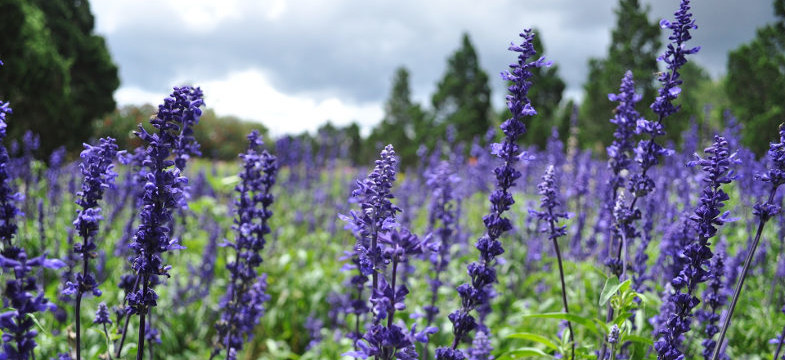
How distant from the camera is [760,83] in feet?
54.7

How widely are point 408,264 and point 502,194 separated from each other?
3.90 feet

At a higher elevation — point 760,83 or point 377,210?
point 760,83

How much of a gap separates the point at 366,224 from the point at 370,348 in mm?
523

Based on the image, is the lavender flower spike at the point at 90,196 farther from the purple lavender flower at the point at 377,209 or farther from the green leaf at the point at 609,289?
the green leaf at the point at 609,289

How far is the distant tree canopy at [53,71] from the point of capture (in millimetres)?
14953

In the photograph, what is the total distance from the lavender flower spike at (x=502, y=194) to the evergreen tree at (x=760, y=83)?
1320cm

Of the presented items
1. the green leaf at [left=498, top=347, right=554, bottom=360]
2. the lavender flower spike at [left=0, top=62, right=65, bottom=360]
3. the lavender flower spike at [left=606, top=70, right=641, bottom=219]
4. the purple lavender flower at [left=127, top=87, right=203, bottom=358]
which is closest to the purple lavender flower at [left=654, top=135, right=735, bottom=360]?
the green leaf at [left=498, top=347, right=554, bottom=360]

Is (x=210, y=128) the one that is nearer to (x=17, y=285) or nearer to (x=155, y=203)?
(x=155, y=203)

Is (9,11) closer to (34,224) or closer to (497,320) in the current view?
(34,224)

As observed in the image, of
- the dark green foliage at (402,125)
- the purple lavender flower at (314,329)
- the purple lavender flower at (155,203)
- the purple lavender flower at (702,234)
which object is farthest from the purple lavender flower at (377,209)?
the dark green foliage at (402,125)

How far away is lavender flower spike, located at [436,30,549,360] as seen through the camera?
102 inches

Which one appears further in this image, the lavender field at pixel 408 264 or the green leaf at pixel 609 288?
the green leaf at pixel 609 288

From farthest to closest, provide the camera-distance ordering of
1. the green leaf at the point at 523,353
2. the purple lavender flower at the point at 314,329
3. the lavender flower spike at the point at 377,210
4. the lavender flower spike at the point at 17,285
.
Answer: the purple lavender flower at the point at 314,329
the green leaf at the point at 523,353
the lavender flower spike at the point at 377,210
the lavender flower spike at the point at 17,285

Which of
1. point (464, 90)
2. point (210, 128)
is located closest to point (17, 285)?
point (210, 128)
